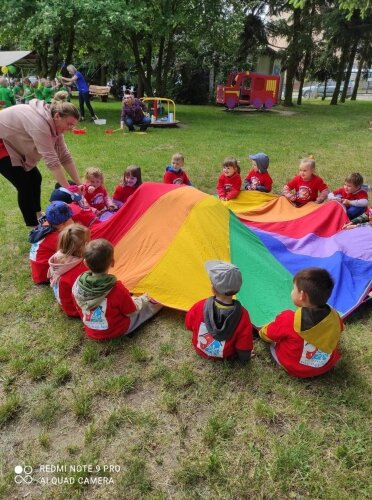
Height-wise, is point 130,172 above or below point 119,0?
below

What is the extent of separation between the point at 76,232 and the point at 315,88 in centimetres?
4357

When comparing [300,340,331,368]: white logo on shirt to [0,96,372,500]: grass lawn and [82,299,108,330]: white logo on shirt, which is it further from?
[82,299,108,330]: white logo on shirt

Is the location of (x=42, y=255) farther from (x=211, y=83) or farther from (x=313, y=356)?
(x=211, y=83)

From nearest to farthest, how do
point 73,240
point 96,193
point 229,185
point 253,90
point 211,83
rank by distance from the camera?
point 73,240, point 96,193, point 229,185, point 253,90, point 211,83

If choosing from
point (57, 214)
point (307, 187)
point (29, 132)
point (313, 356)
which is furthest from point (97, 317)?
point (307, 187)

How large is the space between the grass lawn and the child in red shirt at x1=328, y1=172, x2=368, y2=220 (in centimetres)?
189

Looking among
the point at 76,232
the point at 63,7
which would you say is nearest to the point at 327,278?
the point at 76,232

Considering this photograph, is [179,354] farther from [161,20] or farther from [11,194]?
[161,20]

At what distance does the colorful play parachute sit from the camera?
11.0 ft

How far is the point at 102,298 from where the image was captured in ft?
9.31

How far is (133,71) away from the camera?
976 inches

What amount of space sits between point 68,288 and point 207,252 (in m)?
1.21

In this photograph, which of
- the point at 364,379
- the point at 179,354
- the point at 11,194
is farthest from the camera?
the point at 11,194

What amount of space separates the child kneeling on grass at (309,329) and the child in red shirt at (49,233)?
2.03 metres
